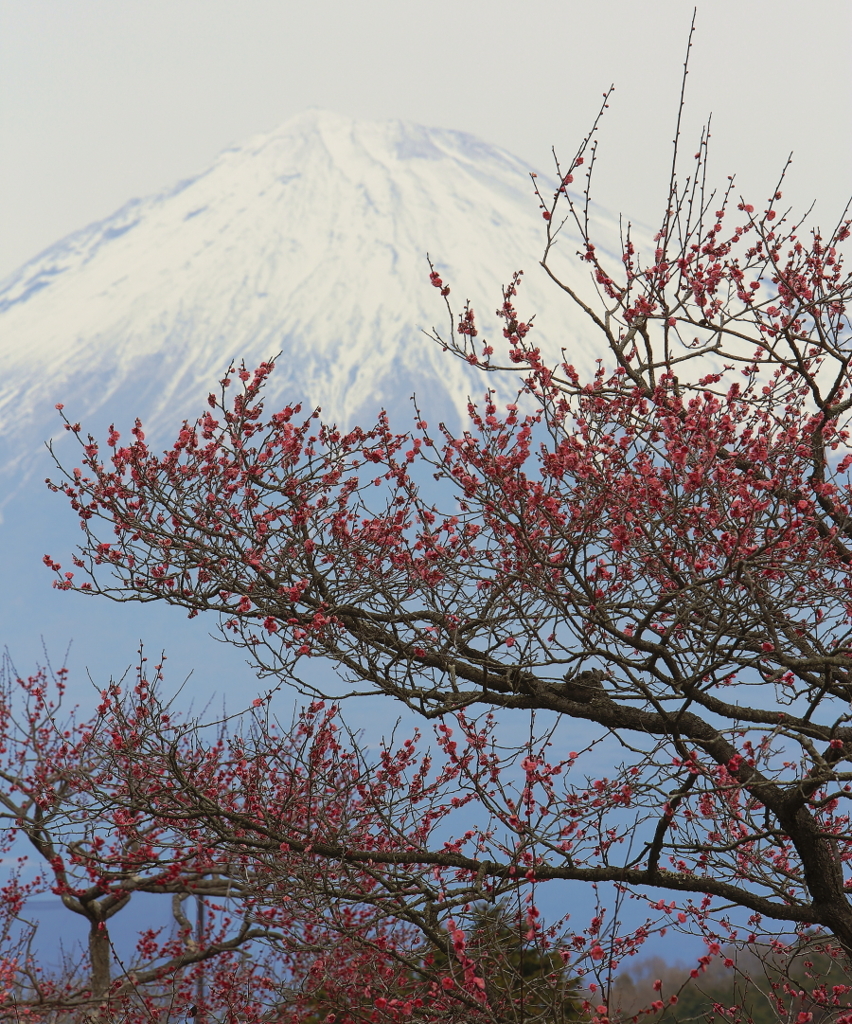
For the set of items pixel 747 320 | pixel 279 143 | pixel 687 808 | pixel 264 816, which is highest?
pixel 279 143

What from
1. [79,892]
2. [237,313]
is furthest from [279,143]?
[79,892]

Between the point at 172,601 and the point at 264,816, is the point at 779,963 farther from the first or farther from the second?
the point at 172,601

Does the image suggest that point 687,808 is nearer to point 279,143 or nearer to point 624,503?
point 624,503

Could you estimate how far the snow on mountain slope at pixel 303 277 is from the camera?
8288 centimetres

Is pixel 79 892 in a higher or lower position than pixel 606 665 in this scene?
higher

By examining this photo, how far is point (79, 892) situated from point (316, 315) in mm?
83953

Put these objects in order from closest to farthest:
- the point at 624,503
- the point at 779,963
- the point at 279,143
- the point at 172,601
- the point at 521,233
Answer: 1. the point at 624,503
2. the point at 172,601
3. the point at 779,963
4. the point at 521,233
5. the point at 279,143

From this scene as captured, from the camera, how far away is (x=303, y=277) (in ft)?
322

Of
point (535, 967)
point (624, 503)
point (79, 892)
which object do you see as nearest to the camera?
point (624, 503)

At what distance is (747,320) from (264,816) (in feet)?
16.8

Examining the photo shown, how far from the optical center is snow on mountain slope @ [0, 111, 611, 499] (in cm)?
8288

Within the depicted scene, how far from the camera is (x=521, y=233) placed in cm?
9069

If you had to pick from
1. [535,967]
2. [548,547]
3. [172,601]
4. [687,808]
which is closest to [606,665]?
[548,547]

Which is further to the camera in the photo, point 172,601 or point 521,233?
point 521,233
